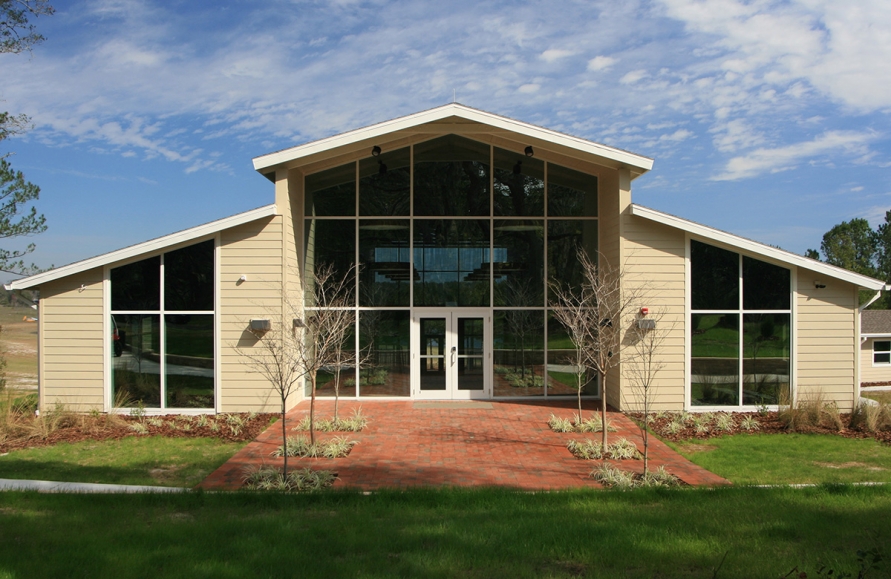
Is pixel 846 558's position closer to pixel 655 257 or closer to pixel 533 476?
pixel 533 476

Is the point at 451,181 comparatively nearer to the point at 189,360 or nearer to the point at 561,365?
the point at 561,365

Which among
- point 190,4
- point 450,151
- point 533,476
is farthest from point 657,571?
point 190,4

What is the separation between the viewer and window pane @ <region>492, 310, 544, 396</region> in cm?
1445

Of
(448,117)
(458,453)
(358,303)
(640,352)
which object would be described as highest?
(448,117)

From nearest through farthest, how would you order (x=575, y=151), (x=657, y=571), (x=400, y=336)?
(x=657, y=571), (x=575, y=151), (x=400, y=336)

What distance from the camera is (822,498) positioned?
6.62 meters

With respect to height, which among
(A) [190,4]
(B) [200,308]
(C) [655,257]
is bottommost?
(B) [200,308]

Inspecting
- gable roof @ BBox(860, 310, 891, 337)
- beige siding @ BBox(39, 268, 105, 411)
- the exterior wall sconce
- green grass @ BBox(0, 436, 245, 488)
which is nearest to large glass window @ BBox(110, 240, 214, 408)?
beige siding @ BBox(39, 268, 105, 411)

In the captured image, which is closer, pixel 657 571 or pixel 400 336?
pixel 657 571

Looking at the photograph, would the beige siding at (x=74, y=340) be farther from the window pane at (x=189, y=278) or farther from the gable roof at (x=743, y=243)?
the gable roof at (x=743, y=243)

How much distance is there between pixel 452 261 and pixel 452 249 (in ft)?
0.92

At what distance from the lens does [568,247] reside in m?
14.6

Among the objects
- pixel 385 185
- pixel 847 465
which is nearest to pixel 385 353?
pixel 385 185

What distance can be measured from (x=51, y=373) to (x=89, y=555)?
9.43 meters
